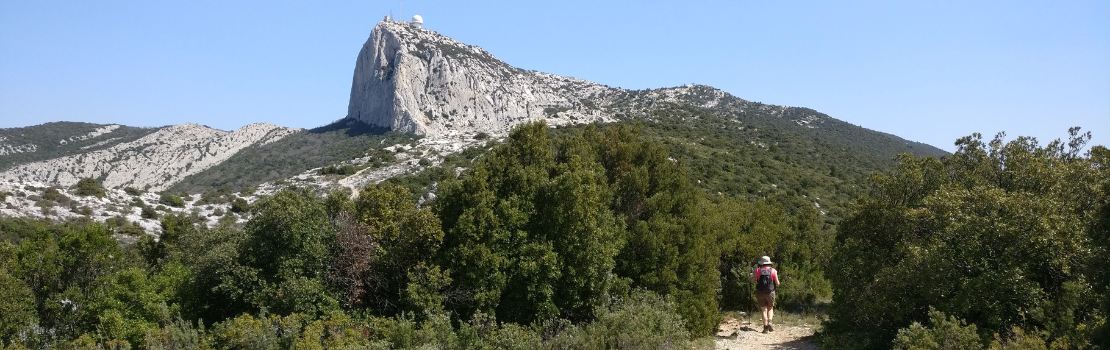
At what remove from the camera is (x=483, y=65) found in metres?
93.3

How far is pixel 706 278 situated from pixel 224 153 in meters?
83.6

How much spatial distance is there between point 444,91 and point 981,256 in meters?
80.1

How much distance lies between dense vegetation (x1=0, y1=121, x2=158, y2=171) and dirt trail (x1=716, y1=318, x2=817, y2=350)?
87169 millimetres

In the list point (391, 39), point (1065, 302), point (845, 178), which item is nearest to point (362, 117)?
point (391, 39)

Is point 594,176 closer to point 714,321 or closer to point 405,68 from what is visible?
point 714,321

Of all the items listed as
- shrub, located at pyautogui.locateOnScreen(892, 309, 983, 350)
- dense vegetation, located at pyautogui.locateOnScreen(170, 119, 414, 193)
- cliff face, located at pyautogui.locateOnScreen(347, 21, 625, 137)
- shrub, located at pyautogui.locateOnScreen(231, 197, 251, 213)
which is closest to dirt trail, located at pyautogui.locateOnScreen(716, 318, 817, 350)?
shrub, located at pyautogui.locateOnScreen(892, 309, 983, 350)

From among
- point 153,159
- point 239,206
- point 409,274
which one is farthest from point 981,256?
point 153,159

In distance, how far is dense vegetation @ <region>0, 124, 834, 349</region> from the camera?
11516 millimetres

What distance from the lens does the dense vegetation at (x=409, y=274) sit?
11516 millimetres

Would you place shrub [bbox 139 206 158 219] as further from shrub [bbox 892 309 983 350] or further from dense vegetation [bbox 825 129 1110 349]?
shrub [bbox 892 309 983 350]

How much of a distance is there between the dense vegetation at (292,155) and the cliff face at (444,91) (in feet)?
12.9

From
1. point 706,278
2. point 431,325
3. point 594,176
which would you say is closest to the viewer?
point 431,325

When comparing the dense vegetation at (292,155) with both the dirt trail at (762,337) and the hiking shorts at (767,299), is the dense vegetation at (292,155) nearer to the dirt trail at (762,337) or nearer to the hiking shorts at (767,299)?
the dirt trail at (762,337)

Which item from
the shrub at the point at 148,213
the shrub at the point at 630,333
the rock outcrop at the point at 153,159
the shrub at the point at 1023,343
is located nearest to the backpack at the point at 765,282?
the shrub at the point at 630,333
